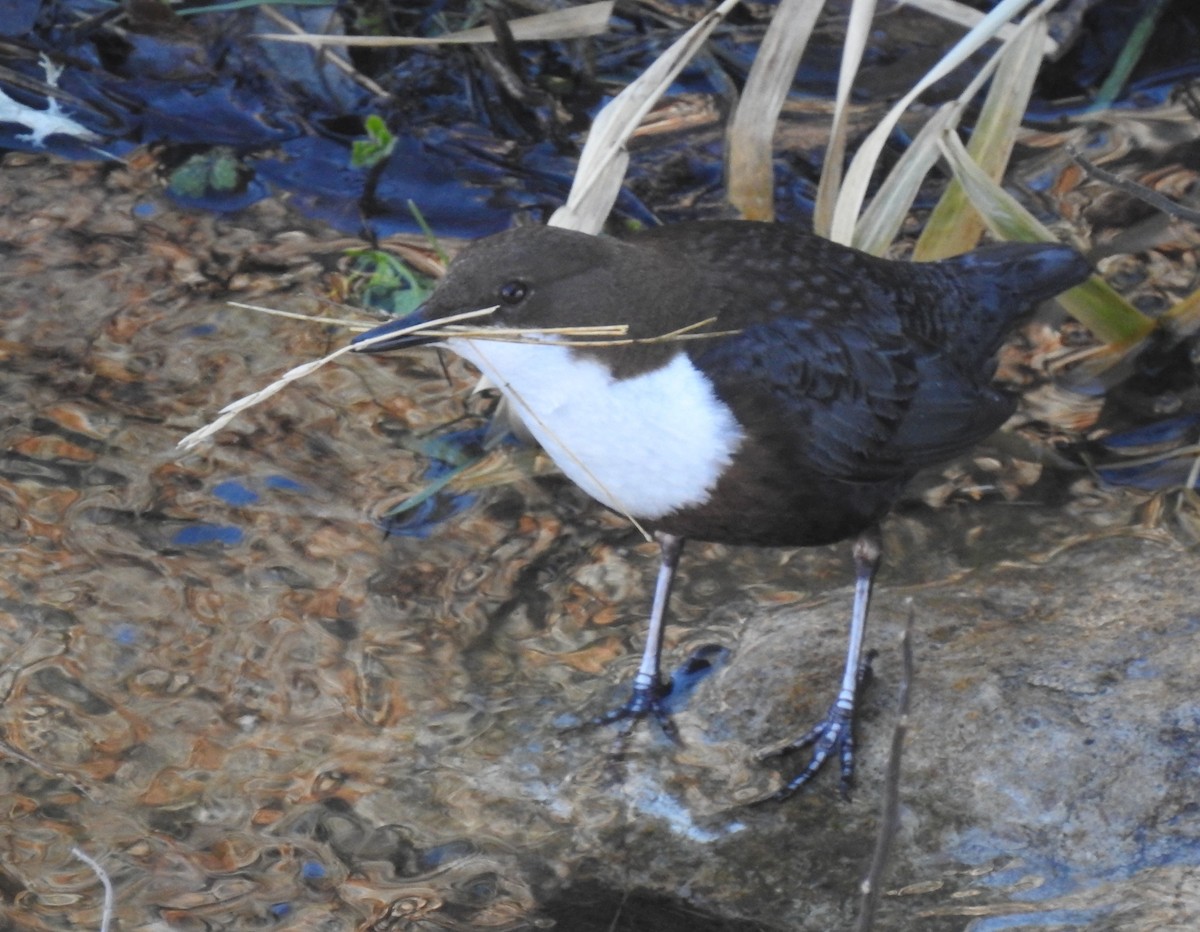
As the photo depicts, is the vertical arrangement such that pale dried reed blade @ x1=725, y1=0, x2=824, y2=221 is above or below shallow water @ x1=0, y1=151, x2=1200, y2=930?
above

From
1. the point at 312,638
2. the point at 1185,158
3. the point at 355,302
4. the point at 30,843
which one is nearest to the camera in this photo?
the point at 30,843

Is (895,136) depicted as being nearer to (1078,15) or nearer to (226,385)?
(1078,15)

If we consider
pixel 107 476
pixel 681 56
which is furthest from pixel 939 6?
pixel 107 476

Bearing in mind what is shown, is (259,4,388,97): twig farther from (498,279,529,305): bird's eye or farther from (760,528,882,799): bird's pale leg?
(760,528,882,799): bird's pale leg

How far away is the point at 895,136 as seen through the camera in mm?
5266

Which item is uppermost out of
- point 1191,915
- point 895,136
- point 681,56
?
point 681,56

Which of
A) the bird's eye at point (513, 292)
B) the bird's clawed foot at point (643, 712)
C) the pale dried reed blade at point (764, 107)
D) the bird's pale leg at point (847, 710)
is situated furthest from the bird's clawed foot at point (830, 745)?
the pale dried reed blade at point (764, 107)

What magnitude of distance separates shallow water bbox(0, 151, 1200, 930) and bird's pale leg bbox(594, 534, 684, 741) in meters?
0.06

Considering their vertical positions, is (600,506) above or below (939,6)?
below

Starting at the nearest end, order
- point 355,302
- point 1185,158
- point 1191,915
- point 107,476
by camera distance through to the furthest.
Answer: point 1191,915
point 107,476
point 355,302
point 1185,158

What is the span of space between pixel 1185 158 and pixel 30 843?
155 inches

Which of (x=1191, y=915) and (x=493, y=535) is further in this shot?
(x=493, y=535)

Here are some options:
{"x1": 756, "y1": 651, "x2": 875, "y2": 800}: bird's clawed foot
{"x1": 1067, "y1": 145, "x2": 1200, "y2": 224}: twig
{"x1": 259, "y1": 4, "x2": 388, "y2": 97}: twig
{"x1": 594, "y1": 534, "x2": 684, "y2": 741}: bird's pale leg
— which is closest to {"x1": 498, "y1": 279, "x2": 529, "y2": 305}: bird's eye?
{"x1": 594, "y1": 534, "x2": 684, "y2": 741}: bird's pale leg

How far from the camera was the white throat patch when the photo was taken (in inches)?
117
